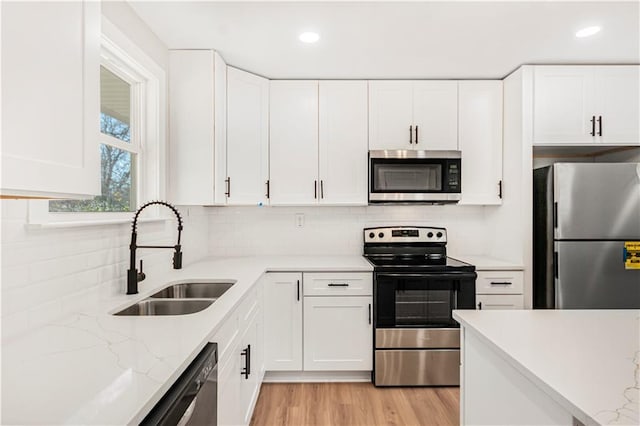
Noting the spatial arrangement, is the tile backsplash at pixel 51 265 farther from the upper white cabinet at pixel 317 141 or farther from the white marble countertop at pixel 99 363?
the upper white cabinet at pixel 317 141

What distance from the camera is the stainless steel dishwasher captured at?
2.85 ft

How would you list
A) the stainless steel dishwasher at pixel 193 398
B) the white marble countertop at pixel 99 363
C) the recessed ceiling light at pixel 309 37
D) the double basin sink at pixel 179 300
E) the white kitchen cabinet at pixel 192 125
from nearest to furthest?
the white marble countertop at pixel 99 363 → the stainless steel dishwasher at pixel 193 398 → the double basin sink at pixel 179 300 → the recessed ceiling light at pixel 309 37 → the white kitchen cabinet at pixel 192 125

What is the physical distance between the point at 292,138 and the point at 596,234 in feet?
7.75

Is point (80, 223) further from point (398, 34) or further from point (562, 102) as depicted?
point (562, 102)

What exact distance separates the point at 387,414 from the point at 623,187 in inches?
88.9

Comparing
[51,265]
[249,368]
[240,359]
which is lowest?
[249,368]

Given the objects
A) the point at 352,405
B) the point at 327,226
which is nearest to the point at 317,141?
the point at 327,226

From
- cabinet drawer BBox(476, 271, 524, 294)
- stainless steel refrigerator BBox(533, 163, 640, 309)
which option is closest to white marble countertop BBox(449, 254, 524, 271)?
cabinet drawer BBox(476, 271, 524, 294)

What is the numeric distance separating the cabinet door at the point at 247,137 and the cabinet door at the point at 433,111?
126cm

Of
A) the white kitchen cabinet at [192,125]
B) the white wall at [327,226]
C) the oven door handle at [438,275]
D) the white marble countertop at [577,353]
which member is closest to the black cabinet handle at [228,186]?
the white kitchen cabinet at [192,125]

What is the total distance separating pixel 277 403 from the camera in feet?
7.98

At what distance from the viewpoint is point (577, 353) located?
1019mm

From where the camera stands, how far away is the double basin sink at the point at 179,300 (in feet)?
5.59

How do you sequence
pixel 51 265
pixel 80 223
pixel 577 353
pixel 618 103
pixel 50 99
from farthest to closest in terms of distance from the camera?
pixel 618 103 → pixel 80 223 → pixel 51 265 → pixel 577 353 → pixel 50 99
